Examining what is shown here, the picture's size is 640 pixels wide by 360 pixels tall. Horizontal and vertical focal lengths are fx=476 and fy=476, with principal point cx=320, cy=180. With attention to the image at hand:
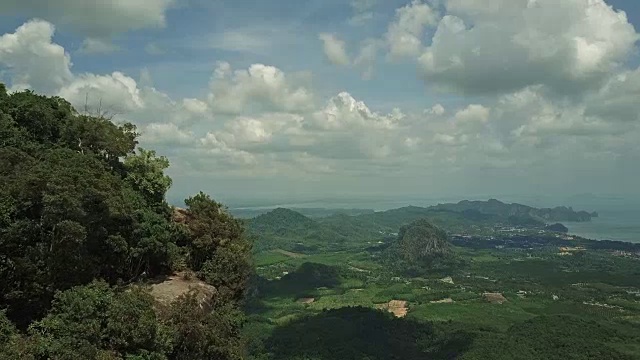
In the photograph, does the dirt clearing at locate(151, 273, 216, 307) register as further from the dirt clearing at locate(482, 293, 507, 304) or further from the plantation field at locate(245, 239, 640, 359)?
the dirt clearing at locate(482, 293, 507, 304)

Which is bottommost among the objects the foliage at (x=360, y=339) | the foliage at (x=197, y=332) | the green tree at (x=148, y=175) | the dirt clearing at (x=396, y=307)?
the dirt clearing at (x=396, y=307)

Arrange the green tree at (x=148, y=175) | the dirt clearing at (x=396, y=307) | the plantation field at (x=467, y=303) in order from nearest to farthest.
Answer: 1. the green tree at (x=148, y=175)
2. the plantation field at (x=467, y=303)
3. the dirt clearing at (x=396, y=307)

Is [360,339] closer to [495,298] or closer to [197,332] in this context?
[495,298]

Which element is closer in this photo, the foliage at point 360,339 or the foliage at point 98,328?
the foliage at point 98,328

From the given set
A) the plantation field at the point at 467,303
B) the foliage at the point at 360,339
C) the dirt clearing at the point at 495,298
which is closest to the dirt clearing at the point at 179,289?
the plantation field at the point at 467,303

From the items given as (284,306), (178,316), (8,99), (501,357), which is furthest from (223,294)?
(284,306)

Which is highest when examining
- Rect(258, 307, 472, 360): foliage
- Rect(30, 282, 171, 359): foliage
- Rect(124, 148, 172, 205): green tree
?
Rect(124, 148, 172, 205): green tree

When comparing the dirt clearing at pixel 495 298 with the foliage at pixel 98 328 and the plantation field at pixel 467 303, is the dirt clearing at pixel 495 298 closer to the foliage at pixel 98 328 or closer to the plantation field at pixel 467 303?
the plantation field at pixel 467 303

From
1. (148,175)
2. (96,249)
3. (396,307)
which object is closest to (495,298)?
(396,307)

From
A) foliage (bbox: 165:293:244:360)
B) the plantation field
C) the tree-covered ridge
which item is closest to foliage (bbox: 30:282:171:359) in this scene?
the tree-covered ridge
